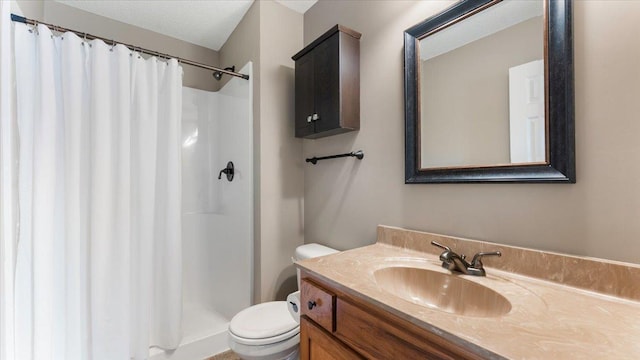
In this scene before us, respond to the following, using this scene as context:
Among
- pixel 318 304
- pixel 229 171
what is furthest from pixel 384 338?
pixel 229 171

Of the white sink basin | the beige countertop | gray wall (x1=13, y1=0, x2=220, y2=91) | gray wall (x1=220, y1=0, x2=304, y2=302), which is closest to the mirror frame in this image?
the beige countertop

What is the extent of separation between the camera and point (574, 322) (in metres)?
0.59

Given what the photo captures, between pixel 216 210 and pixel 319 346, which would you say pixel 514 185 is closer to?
pixel 319 346

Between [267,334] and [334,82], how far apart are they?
52.6 inches

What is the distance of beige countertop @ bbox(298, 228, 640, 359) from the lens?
496mm

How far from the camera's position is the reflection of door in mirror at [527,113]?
86cm

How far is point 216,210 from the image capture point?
244 centimetres

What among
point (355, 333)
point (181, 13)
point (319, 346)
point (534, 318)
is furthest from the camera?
point (181, 13)

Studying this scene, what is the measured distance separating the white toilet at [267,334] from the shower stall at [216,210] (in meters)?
0.50

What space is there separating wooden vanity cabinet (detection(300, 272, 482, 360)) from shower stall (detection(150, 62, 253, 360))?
1034mm

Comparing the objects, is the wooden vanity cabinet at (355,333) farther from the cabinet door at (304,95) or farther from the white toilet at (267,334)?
the cabinet door at (304,95)

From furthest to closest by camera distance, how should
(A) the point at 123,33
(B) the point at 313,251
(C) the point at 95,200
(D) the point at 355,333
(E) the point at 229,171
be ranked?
(E) the point at 229,171 → (A) the point at 123,33 → (B) the point at 313,251 → (C) the point at 95,200 → (D) the point at 355,333

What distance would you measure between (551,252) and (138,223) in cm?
195

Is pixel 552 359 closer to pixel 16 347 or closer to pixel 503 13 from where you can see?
pixel 503 13
